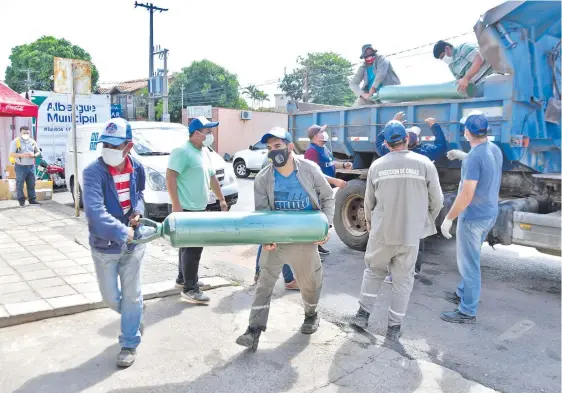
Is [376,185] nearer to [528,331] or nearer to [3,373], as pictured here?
[528,331]

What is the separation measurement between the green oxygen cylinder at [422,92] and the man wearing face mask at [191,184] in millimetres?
3088

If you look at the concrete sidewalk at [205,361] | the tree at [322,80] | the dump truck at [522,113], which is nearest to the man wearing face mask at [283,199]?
the concrete sidewalk at [205,361]

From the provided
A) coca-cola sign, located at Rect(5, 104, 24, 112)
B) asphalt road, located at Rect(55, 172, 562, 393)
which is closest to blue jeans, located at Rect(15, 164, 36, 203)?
coca-cola sign, located at Rect(5, 104, 24, 112)

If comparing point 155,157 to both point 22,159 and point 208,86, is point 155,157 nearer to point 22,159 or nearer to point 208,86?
point 22,159

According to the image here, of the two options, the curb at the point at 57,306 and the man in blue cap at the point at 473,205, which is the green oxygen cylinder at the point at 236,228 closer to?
the curb at the point at 57,306

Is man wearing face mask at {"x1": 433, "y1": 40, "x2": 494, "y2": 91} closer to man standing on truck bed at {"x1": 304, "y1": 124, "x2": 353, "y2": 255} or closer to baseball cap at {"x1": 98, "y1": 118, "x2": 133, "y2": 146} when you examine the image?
man standing on truck bed at {"x1": 304, "y1": 124, "x2": 353, "y2": 255}

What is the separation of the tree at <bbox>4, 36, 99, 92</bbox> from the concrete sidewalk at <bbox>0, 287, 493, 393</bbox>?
41544mm

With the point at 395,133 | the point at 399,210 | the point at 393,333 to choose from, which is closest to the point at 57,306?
the point at 393,333

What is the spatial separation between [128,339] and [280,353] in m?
1.06

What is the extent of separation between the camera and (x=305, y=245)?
3.53 meters

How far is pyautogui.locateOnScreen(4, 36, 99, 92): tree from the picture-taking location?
42344 mm

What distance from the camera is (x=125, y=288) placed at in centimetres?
329

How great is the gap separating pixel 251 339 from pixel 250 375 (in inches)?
13.6

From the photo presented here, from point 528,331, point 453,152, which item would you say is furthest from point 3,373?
point 453,152
